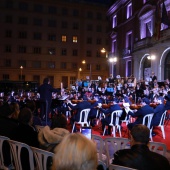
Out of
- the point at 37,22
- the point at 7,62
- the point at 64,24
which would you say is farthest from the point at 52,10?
the point at 7,62

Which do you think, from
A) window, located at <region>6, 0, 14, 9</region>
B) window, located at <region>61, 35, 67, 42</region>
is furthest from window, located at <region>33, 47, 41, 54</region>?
window, located at <region>6, 0, 14, 9</region>

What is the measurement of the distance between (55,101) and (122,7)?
2658cm

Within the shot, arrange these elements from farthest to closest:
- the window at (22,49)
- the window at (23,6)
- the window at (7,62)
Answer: the window at (23,6), the window at (22,49), the window at (7,62)

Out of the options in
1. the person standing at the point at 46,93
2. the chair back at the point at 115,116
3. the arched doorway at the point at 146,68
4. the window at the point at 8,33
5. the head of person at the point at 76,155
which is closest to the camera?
the head of person at the point at 76,155

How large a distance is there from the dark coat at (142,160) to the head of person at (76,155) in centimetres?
137

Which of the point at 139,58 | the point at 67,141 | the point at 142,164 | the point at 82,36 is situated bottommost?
the point at 142,164

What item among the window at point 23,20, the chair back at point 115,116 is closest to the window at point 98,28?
the window at point 23,20

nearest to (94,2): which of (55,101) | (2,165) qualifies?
(55,101)

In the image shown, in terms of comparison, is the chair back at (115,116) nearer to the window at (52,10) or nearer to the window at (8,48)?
the window at (8,48)

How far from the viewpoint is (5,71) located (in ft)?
170

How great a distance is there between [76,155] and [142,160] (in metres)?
1.62

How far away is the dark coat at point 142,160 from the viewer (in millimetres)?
3338

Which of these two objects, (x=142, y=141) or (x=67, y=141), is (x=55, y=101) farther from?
(x=67, y=141)

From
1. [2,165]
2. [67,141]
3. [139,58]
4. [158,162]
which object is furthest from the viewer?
[139,58]
